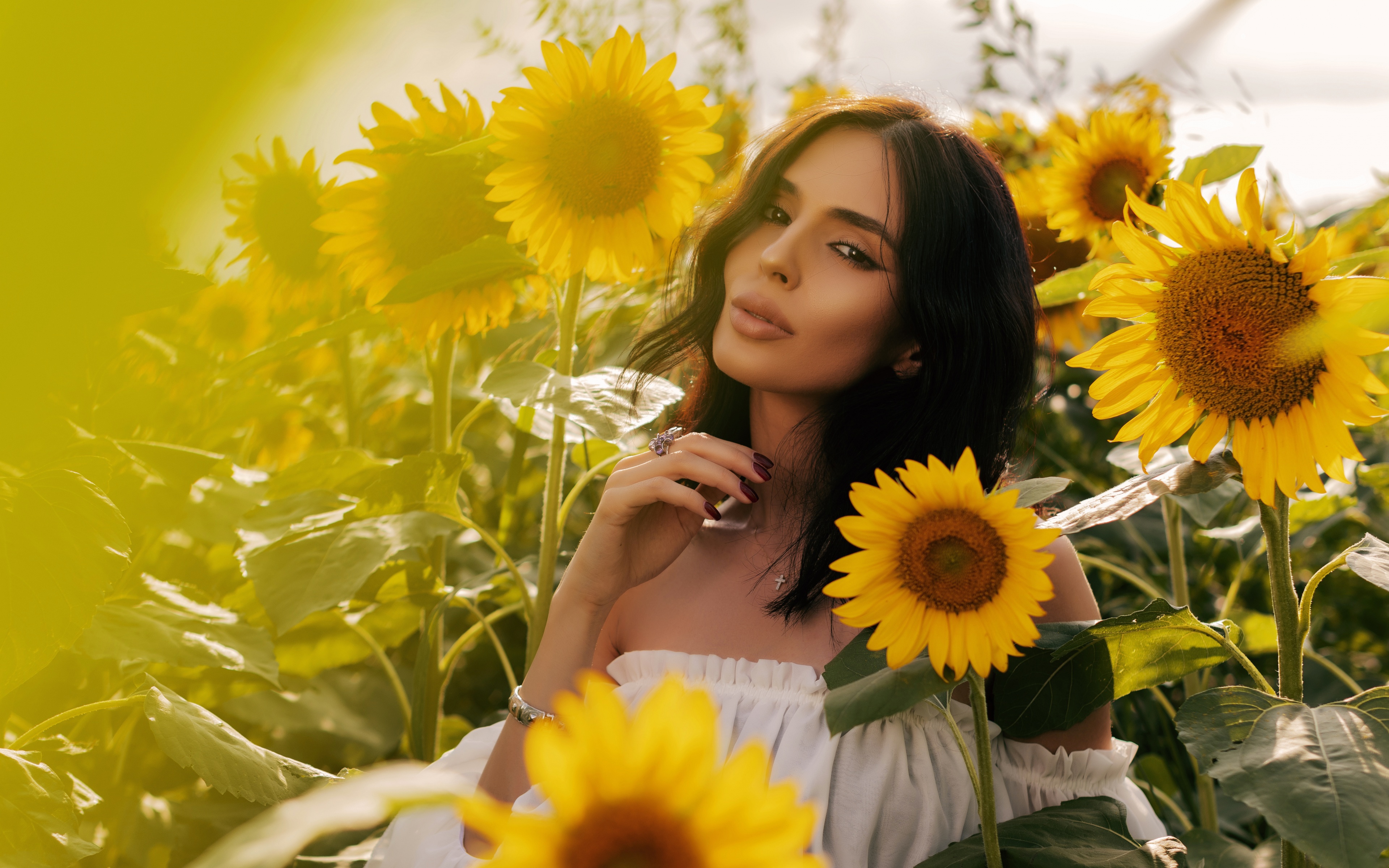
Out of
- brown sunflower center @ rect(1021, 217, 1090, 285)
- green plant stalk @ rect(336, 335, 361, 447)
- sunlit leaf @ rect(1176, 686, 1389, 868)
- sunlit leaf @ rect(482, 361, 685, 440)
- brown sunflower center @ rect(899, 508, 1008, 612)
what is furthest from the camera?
brown sunflower center @ rect(1021, 217, 1090, 285)

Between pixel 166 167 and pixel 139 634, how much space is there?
3.11 feet

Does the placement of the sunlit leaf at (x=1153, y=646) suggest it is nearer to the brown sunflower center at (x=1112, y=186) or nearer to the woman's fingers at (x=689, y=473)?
the woman's fingers at (x=689, y=473)

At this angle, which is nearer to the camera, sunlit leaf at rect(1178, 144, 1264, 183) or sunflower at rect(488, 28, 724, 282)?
sunflower at rect(488, 28, 724, 282)

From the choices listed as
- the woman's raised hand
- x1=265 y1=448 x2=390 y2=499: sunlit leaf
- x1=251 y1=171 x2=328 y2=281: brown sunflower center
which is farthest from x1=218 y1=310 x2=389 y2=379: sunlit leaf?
the woman's raised hand

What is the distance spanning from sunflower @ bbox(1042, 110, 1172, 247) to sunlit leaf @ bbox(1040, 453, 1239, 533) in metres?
0.70

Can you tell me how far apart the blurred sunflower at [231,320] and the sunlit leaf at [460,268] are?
852mm

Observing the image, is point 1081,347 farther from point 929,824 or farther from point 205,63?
point 205,63

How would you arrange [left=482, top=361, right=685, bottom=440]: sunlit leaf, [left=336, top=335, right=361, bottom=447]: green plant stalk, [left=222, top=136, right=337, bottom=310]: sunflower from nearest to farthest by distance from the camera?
1. [left=482, top=361, right=685, bottom=440]: sunlit leaf
2. [left=222, top=136, right=337, bottom=310]: sunflower
3. [left=336, top=335, right=361, bottom=447]: green plant stalk

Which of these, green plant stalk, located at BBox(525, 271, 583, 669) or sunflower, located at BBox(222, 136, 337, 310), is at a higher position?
sunflower, located at BBox(222, 136, 337, 310)

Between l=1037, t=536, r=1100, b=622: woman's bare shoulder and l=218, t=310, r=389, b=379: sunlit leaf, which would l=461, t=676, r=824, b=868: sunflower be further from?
l=218, t=310, r=389, b=379: sunlit leaf

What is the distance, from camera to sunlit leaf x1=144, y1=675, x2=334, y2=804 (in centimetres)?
74

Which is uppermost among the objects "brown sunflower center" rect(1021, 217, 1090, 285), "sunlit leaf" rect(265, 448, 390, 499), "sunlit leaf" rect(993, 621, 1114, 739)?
"brown sunflower center" rect(1021, 217, 1090, 285)

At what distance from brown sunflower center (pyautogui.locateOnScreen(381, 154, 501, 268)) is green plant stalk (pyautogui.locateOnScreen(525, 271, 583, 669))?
0.47 ft

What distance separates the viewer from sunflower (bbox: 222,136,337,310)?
4.41ft
